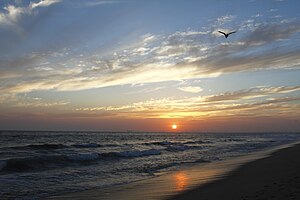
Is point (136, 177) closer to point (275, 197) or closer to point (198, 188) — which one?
point (198, 188)

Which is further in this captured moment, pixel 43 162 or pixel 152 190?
pixel 43 162

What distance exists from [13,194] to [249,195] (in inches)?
325

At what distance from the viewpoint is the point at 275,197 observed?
8391mm

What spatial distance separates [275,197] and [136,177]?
9.41 metres

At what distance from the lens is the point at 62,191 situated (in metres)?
13.0

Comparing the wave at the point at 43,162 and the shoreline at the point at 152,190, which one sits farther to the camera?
the wave at the point at 43,162

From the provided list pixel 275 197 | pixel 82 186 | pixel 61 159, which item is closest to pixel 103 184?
pixel 82 186

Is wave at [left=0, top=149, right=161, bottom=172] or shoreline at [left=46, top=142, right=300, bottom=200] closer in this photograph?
shoreline at [left=46, top=142, right=300, bottom=200]

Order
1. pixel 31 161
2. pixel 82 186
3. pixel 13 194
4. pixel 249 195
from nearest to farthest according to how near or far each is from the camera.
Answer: pixel 249 195
pixel 13 194
pixel 82 186
pixel 31 161

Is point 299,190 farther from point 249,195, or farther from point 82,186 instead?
point 82,186

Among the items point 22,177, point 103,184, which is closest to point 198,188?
point 103,184

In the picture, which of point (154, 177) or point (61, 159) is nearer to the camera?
point (154, 177)

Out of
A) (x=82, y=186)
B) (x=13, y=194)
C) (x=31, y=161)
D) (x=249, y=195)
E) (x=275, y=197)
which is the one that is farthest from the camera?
(x=31, y=161)

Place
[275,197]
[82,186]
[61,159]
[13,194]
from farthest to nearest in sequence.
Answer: [61,159] → [82,186] → [13,194] → [275,197]
